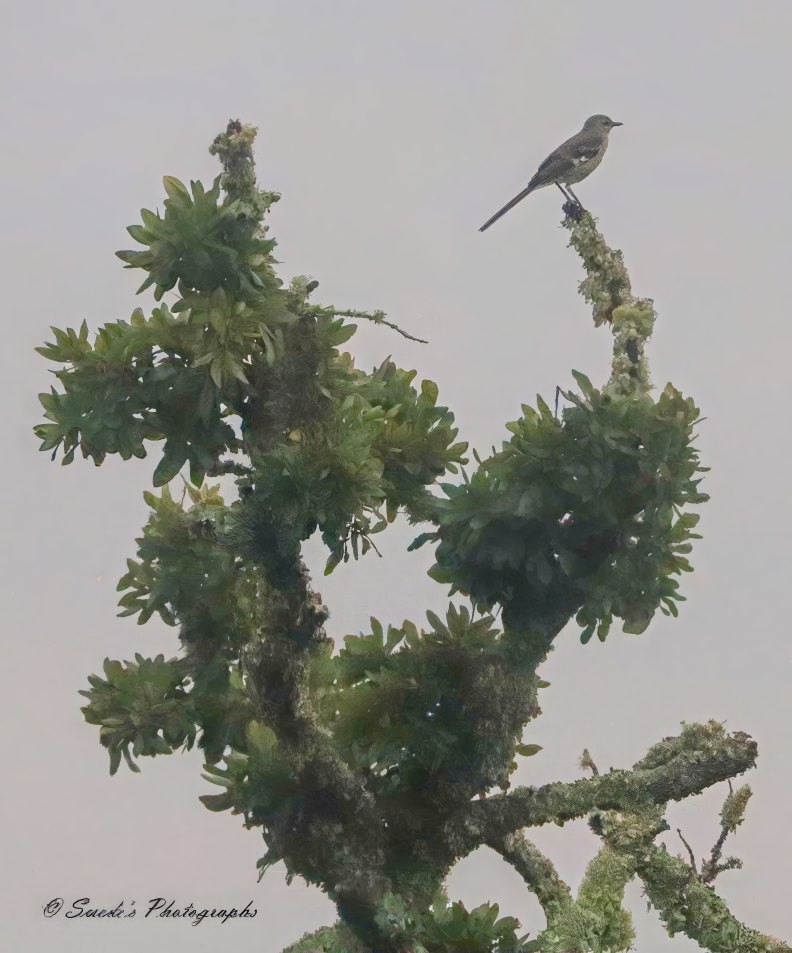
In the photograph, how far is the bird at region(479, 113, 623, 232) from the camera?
5.58 metres

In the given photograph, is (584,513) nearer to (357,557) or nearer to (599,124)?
(357,557)

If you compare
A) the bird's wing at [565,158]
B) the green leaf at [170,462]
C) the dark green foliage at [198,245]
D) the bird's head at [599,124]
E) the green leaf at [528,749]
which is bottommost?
the green leaf at [528,749]

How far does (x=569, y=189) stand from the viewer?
5551 millimetres

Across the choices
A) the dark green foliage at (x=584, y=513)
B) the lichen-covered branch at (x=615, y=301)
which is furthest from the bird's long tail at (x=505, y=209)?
the dark green foliage at (x=584, y=513)

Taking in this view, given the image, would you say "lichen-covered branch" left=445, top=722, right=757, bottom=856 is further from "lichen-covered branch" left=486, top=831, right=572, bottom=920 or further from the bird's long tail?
the bird's long tail

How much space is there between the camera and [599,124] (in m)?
5.79

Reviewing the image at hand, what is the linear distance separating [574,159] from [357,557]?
202cm

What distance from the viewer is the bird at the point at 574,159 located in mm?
→ 5582

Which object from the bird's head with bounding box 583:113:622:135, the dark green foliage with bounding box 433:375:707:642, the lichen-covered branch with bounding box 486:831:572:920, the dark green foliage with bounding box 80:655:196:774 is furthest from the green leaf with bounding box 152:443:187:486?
the bird's head with bounding box 583:113:622:135

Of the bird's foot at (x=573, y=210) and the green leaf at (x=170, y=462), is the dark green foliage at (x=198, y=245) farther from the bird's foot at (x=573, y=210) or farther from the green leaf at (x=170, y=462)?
the bird's foot at (x=573, y=210)

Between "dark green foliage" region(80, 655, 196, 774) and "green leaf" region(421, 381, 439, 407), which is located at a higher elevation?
"green leaf" region(421, 381, 439, 407)

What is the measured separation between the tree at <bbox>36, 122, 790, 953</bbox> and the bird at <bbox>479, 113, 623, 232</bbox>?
1.07 meters

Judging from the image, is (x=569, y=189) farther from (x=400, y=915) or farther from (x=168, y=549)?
(x=400, y=915)

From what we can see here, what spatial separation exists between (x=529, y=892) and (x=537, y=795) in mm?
469
